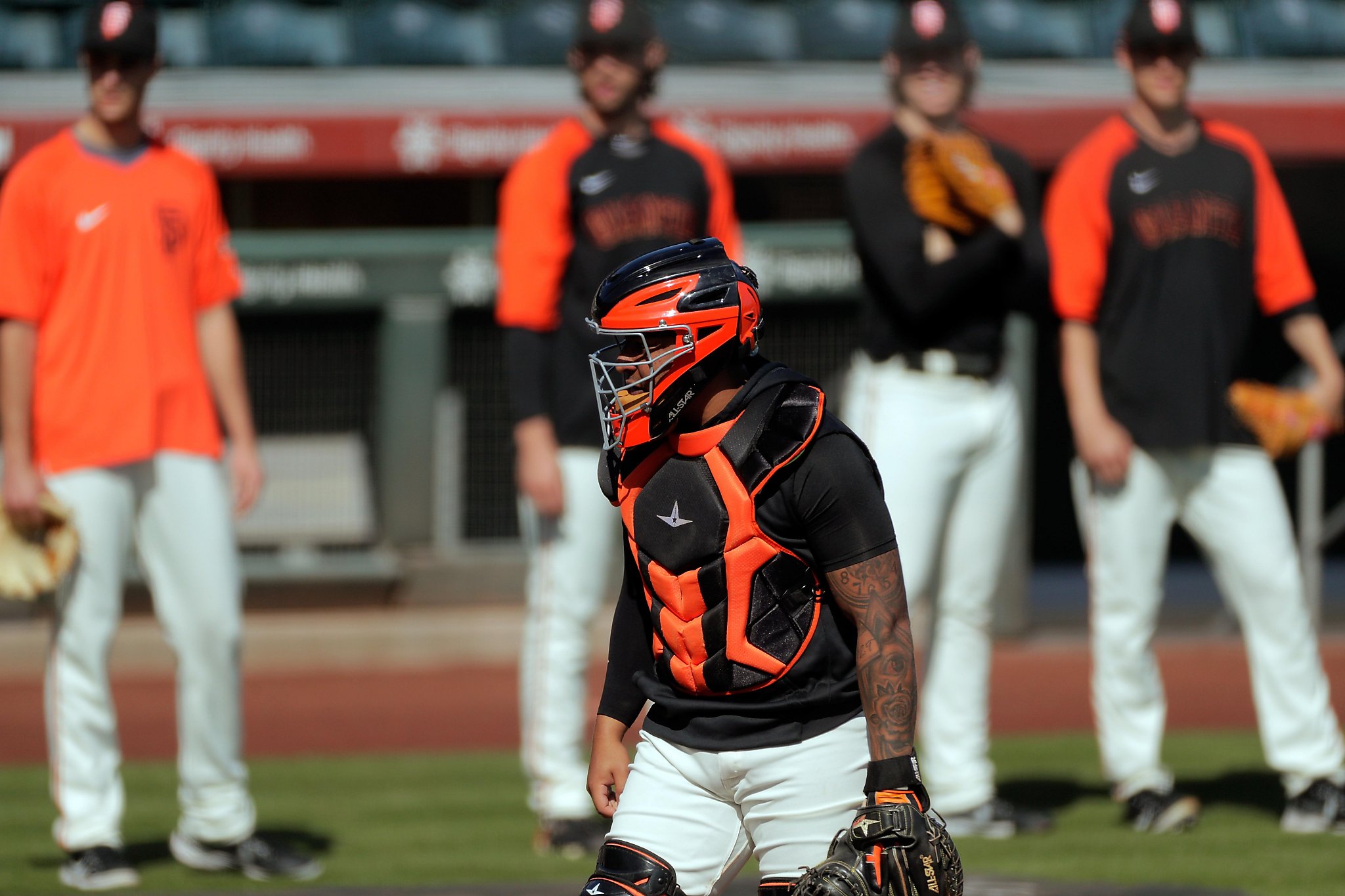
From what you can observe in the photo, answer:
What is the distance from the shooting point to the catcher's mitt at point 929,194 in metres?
4.60

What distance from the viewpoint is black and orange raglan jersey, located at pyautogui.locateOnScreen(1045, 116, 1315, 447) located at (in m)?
4.74

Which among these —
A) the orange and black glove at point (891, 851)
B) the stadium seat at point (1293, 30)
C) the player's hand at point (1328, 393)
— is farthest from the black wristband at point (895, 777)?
the stadium seat at point (1293, 30)

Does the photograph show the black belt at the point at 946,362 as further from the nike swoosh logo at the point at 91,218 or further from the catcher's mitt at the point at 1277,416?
the nike swoosh logo at the point at 91,218

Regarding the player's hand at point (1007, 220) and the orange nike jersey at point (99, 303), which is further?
the player's hand at point (1007, 220)

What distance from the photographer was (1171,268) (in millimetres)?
4754

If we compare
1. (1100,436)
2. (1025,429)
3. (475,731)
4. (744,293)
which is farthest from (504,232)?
(1025,429)

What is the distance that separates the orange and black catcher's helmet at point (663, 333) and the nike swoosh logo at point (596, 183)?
194 centimetres

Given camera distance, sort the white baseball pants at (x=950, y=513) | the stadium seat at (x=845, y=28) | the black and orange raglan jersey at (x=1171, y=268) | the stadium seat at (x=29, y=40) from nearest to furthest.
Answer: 1. the white baseball pants at (x=950, y=513)
2. the black and orange raglan jersey at (x=1171, y=268)
3. the stadium seat at (x=29, y=40)
4. the stadium seat at (x=845, y=28)

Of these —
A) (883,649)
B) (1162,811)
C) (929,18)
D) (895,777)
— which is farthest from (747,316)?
(1162,811)

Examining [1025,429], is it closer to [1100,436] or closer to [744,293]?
[1100,436]

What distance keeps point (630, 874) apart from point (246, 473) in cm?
233

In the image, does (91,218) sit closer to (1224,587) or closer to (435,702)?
(1224,587)

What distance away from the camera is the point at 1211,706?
7.18 m

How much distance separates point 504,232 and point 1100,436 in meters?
1.74
